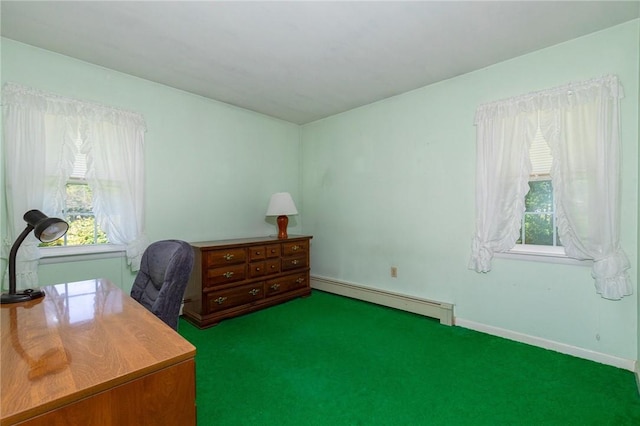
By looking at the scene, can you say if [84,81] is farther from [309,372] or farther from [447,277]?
[447,277]

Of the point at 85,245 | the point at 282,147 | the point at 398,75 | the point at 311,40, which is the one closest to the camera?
the point at 311,40

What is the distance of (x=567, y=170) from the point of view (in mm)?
2418

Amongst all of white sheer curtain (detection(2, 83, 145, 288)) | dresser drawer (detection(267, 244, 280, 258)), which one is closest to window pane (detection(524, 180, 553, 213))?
dresser drawer (detection(267, 244, 280, 258))

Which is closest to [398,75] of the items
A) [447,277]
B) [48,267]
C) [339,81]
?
[339,81]

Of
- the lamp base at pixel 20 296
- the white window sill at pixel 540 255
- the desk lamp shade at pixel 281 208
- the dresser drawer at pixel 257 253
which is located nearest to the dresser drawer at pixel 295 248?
the desk lamp shade at pixel 281 208

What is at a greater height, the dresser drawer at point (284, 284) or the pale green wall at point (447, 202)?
the pale green wall at point (447, 202)

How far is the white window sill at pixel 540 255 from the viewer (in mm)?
2459

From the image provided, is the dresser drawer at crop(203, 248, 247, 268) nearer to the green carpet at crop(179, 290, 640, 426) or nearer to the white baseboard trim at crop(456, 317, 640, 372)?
the green carpet at crop(179, 290, 640, 426)

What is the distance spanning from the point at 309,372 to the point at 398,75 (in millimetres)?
2832

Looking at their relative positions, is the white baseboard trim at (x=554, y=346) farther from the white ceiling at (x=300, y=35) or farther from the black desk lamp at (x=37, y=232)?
the black desk lamp at (x=37, y=232)

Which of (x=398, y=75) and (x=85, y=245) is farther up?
(x=398, y=75)

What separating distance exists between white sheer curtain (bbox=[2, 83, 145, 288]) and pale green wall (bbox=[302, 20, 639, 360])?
2.38 meters

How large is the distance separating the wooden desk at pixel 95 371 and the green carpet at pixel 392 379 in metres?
0.88

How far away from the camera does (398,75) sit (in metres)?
3.06
